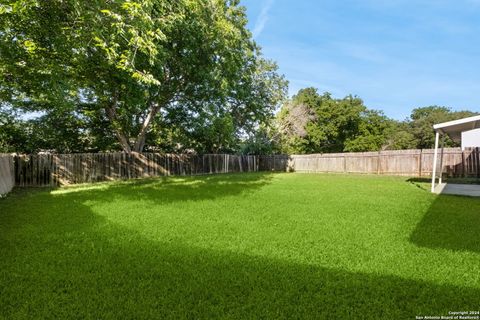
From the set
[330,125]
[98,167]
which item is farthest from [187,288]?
[330,125]

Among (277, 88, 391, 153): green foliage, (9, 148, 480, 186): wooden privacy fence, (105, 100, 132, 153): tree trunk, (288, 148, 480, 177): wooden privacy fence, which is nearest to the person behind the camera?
(9, 148, 480, 186): wooden privacy fence

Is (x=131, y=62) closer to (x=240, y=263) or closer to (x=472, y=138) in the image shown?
(x=240, y=263)

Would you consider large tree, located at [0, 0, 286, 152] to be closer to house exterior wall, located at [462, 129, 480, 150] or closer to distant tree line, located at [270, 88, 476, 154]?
distant tree line, located at [270, 88, 476, 154]

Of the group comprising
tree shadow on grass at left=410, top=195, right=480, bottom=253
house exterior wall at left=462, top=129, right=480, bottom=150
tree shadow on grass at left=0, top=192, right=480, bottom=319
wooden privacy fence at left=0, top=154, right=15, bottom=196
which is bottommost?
tree shadow on grass at left=0, top=192, right=480, bottom=319

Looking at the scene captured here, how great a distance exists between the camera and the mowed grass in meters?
2.62

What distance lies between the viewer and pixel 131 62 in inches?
275

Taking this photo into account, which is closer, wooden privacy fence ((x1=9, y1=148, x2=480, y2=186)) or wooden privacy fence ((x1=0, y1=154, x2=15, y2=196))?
wooden privacy fence ((x1=0, y1=154, x2=15, y2=196))

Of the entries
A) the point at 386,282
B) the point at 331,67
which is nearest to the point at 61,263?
the point at 386,282

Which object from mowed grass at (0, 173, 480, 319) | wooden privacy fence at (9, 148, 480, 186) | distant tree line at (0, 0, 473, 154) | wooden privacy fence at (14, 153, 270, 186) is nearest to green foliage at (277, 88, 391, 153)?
distant tree line at (0, 0, 473, 154)

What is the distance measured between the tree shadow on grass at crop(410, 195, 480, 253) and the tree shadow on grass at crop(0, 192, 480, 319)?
1.56m

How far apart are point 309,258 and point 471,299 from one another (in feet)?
5.21

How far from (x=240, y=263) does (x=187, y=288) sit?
0.82 metres

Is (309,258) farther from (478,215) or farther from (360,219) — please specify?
(478,215)

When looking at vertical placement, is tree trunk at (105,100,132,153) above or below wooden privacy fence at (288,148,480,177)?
above
